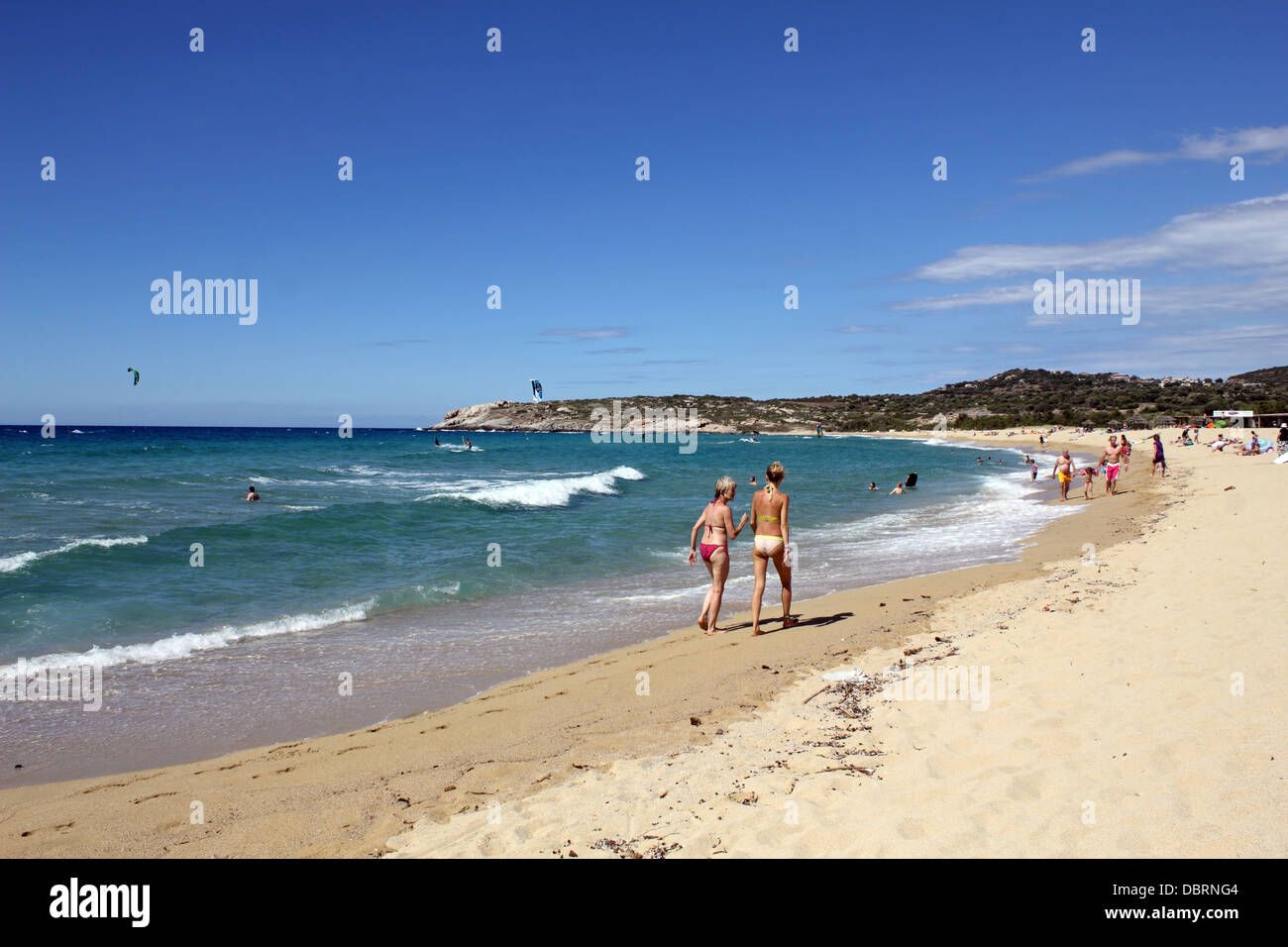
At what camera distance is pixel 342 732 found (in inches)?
248

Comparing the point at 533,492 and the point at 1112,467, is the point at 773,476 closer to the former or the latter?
the point at 533,492

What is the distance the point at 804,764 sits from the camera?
460 cm

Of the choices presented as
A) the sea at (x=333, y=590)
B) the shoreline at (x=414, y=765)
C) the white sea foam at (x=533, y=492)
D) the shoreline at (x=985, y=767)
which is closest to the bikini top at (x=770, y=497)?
the shoreline at (x=414, y=765)

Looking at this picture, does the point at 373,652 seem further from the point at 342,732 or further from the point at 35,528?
the point at 35,528

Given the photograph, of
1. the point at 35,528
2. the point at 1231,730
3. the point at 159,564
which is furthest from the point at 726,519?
the point at 35,528

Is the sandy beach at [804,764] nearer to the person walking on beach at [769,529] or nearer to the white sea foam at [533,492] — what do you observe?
the person walking on beach at [769,529]

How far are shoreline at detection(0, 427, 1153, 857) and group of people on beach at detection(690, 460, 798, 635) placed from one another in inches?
27.1

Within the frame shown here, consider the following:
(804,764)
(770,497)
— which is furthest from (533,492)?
(804,764)

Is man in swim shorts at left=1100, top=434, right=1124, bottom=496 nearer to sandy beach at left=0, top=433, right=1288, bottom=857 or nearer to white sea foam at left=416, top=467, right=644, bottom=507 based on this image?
white sea foam at left=416, top=467, right=644, bottom=507

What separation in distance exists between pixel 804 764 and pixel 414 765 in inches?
102

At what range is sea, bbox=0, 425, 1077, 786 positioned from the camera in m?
6.89

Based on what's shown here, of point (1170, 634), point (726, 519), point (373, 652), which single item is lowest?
point (373, 652)
